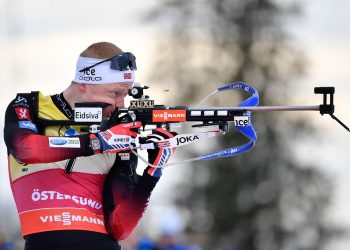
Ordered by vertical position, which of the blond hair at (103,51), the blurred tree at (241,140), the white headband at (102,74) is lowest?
the blurred tree at (241,140)

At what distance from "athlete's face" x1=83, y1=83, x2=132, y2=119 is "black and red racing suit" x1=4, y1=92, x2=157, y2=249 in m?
0.17

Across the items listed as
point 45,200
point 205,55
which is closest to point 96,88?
point 45,200

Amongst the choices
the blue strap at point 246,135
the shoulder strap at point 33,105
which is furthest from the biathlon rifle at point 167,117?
the shoulder strap at point 33,105

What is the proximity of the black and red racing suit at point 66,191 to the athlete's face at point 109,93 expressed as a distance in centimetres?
17

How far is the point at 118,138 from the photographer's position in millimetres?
8188

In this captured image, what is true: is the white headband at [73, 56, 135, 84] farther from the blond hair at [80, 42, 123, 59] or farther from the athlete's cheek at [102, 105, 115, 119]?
the athlete's cheek at [102, 105, 115, 119]

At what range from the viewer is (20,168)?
841 cm

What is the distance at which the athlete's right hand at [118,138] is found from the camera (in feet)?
26.7

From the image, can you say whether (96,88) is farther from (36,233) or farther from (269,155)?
(269,155)

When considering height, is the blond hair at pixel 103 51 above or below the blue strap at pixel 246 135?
above

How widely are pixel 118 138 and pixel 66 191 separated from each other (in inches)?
21.1

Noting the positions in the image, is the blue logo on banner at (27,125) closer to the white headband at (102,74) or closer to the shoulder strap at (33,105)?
the shoulder strap at (33,105)

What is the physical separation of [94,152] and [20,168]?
60 centimetres

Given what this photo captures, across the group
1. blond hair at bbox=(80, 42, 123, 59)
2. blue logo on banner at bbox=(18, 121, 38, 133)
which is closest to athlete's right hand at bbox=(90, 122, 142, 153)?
blue logo on banner at bbox=(18, 121, 38, 133)
